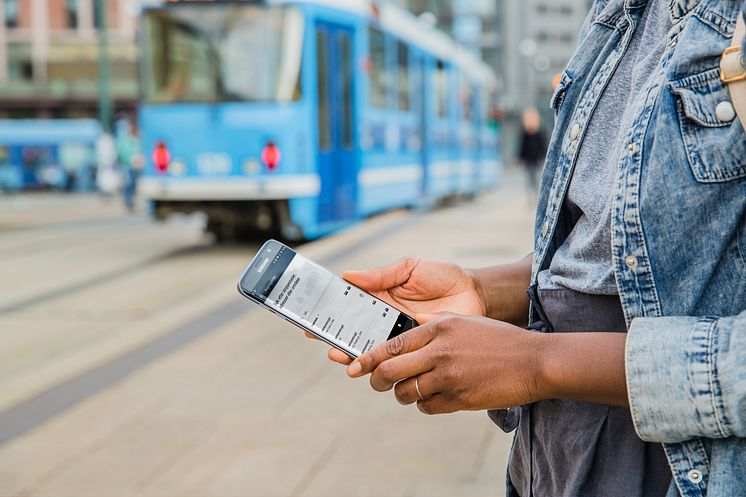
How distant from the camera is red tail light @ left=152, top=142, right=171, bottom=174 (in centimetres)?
1155

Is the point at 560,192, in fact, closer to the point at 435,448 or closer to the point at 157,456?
the point at 435,448

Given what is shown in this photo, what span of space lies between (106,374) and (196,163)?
6.35 metres

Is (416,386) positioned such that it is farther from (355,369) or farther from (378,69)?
(378,69)

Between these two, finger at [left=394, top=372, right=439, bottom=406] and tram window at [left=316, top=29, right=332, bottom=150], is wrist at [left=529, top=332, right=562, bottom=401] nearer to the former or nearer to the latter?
finger at [left=394, top=372, right=439, bottom=406]

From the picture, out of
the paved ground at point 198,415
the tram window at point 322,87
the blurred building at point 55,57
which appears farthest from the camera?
the blurred building at point 55,57

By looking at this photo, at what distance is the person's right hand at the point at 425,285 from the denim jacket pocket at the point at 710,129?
1.73 ft

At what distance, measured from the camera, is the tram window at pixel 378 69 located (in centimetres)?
1366

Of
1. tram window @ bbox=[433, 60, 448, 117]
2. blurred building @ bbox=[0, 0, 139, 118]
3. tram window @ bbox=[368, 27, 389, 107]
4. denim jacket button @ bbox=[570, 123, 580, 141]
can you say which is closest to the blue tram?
tram window @ bbox=[368, 27, 389, 107]

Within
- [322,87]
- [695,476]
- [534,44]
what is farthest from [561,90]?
[534,44]

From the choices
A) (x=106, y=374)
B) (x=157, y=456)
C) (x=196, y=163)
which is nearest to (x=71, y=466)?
(x=157, y=456)

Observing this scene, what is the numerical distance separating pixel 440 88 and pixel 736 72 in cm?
1764

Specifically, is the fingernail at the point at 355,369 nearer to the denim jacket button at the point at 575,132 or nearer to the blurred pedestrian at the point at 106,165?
the denim jacket button at the point at 575,132

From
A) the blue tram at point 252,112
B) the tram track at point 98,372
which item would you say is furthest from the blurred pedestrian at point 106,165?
the tram track at point 98,372

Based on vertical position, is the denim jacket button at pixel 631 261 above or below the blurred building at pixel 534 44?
below
